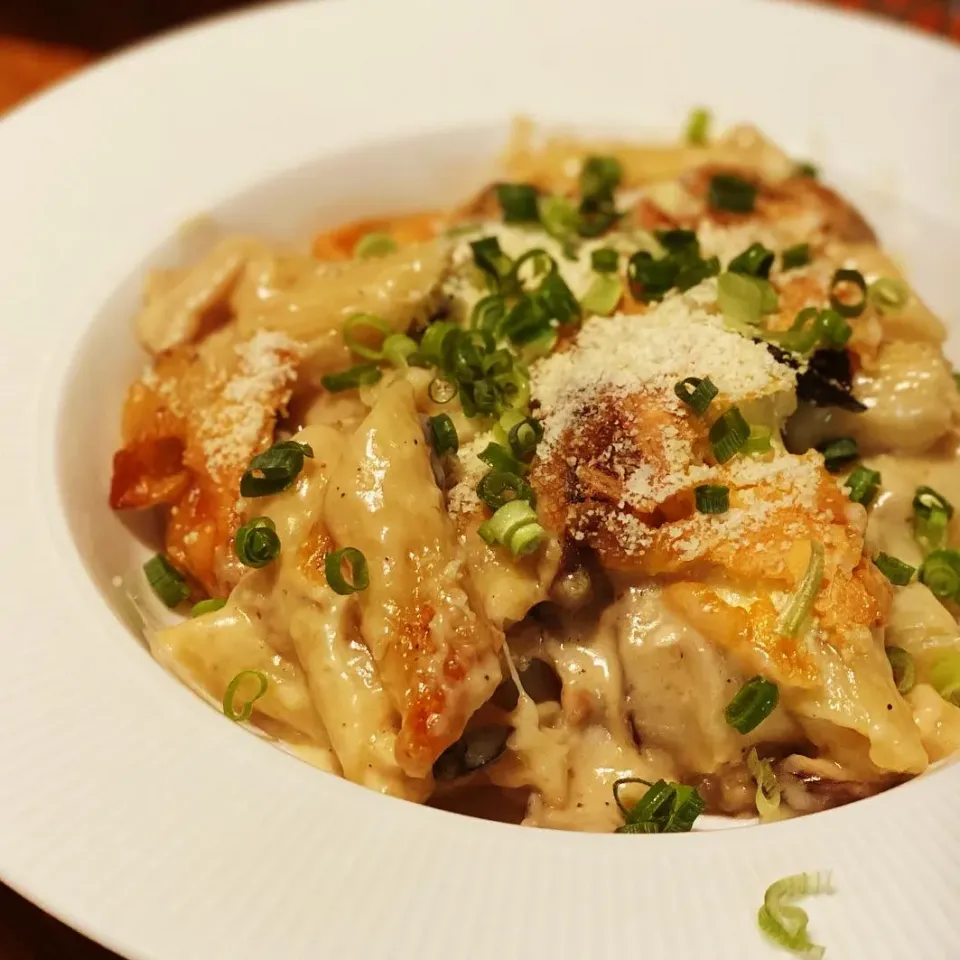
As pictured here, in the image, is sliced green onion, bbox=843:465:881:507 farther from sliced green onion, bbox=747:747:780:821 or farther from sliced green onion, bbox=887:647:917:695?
sliced green onion, bbox=747:747:780:821

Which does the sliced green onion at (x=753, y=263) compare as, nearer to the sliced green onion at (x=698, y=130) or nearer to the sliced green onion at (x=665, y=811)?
the sliced green onion at (x=698, y=130)

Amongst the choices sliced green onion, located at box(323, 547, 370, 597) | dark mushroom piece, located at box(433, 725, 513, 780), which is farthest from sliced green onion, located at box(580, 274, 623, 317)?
dark mushroom piece, located at box(433, 725, 513, 780)

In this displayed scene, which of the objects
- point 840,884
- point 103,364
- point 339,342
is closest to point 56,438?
point 103,364

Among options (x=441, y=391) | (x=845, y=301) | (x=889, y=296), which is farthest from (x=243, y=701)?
(x=889, y=296)

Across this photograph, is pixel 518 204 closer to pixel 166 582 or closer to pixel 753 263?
pixel 753 263

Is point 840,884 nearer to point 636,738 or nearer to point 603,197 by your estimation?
point 636,738
